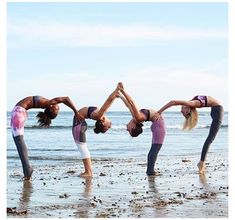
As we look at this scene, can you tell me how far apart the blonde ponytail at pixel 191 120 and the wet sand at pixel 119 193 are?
1113mm

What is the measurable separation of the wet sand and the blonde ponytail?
1113 millimetres

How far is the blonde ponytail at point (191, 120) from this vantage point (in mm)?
12637

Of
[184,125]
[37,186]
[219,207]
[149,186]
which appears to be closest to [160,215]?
[219,207]

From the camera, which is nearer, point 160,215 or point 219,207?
point 160,215

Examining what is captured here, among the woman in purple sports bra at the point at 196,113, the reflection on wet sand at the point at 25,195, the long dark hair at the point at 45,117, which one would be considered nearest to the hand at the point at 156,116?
the woman in purple sports bra at the point at 196,113

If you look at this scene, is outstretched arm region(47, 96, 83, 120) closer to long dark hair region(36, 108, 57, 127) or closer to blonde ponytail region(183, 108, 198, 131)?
long dark hair region(36, 108, 57, 127)

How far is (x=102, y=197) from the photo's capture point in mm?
10188

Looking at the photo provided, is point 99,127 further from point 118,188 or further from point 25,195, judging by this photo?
point 25,195

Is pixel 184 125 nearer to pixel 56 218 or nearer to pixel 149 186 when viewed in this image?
pixel 149 186

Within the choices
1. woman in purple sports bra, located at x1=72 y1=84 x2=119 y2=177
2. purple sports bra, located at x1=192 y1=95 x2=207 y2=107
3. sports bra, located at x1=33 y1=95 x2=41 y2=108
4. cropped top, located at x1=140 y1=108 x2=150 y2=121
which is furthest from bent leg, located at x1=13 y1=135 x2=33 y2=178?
purple sports bra, located at x1=192 y1=95 x2=207 y2=107

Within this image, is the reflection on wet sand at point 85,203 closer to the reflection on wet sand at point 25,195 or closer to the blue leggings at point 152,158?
the reflection on wet sand at point 25,195

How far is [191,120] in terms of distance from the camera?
499 inches

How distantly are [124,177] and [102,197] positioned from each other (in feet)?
8.37

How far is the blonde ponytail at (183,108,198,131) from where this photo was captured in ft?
41.5
